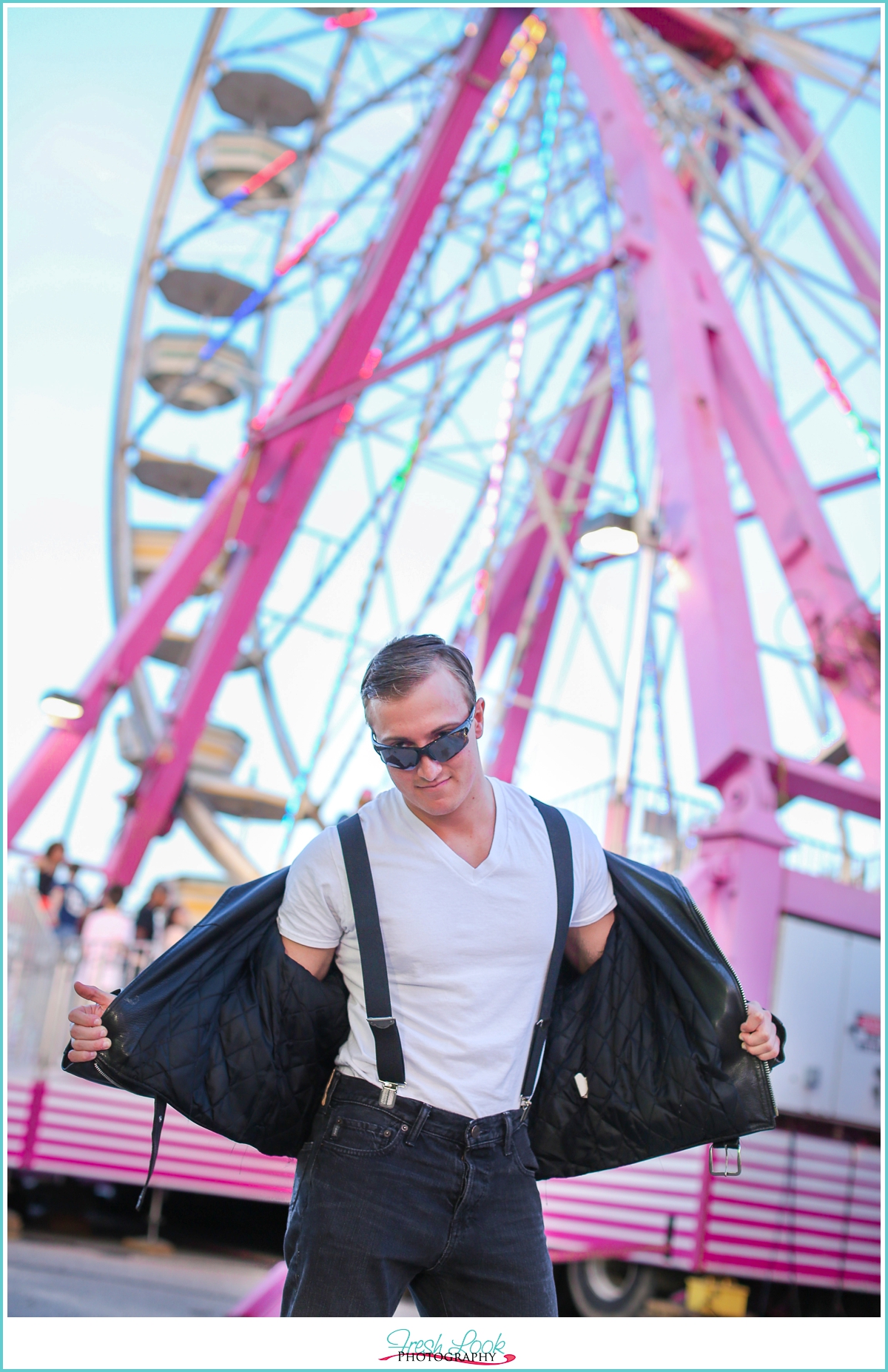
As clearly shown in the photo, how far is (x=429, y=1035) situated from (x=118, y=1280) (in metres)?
4.52

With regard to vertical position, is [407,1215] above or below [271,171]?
below

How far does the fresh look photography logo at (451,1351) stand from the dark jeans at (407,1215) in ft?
0.46

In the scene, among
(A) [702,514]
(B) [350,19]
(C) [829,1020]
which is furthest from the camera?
(B) [350,19]

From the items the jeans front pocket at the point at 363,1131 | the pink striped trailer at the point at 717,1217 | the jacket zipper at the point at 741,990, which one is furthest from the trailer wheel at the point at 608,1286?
the jeans front pocket at the point at 363,1131

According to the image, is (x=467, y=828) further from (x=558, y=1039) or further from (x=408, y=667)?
A: (x=558, y=1039)

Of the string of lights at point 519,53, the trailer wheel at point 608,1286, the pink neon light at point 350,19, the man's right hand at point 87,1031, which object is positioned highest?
the pink neon light at point 350,19

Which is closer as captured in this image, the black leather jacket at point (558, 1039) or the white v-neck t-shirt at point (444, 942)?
the white v-neck t-shirt at point (444, 942)

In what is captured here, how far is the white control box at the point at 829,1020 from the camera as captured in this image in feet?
21.9

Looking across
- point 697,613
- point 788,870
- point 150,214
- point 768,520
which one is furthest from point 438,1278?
point 150,214

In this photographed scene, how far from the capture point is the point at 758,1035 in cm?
247

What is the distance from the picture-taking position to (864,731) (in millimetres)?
7535

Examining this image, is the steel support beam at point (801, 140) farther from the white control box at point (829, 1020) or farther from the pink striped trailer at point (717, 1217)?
the pink striped trailer at point (717, 1217)

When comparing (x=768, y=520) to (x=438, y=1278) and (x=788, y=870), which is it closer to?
(x=788, y=870)

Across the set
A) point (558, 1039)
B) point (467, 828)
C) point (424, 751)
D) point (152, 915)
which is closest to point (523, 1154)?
point (558, 1039)
